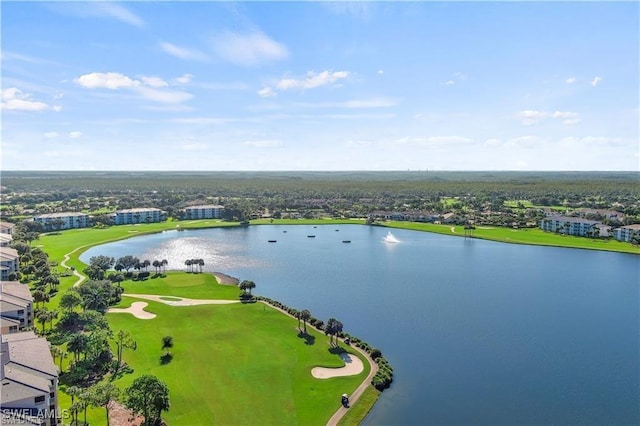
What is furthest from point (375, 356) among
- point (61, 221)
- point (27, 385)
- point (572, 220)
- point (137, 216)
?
point (137, 216)

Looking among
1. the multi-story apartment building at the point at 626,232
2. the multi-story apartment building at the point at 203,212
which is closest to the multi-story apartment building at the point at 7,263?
the multi-story apartment building at the point at 203,212

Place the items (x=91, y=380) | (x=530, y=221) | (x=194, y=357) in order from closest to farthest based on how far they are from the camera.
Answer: (x=91, y=380) → (x=194, y=357) → (x=530, y=221)

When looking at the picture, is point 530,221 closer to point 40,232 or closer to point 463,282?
point 463,282

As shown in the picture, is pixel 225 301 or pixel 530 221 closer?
pixel 225 301

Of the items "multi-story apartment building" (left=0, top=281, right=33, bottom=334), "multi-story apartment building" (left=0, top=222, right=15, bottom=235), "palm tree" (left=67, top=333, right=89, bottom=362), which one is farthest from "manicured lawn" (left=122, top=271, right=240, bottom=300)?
"multi-story apartment building" (left=0, top=222, right=15, bottom=235)

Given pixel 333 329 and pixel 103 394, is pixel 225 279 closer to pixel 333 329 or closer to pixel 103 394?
pixel 333 329

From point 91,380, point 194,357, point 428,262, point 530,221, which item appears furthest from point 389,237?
point 91,380
